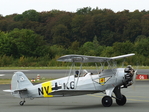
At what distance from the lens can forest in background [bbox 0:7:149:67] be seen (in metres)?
56.6

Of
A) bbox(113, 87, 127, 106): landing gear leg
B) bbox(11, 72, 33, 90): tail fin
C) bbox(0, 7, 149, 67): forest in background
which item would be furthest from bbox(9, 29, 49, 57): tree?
bbox(113, 87, 127, 106): landing gear leg

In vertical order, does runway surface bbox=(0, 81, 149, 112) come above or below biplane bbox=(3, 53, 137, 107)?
below

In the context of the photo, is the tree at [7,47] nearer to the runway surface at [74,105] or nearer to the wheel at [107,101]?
the runway surface at [74,105]

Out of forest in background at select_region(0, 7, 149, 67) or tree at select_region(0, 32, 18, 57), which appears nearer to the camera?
forest in background at select_region(0, 7, 149, 67)

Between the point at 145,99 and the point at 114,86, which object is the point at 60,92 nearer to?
the point at 114,86

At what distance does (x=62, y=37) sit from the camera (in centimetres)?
8625

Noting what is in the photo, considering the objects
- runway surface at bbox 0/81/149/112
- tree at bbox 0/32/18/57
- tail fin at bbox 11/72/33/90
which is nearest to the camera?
runway surface at bbox 0/81/149/112

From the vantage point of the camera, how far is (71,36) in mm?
88875

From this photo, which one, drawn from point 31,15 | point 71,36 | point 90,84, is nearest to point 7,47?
point 71,36

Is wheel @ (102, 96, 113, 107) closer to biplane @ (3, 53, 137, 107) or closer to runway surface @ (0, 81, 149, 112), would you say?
biplane @ (3, 53, 137, 107)

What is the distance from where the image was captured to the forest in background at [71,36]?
56594 mm

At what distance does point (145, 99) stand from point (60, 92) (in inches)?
195

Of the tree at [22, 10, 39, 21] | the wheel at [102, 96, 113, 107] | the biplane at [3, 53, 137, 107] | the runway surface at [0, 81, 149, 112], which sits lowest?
the runway surface at [0, 81, 149, 112]

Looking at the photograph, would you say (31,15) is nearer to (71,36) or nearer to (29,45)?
(71,36)
